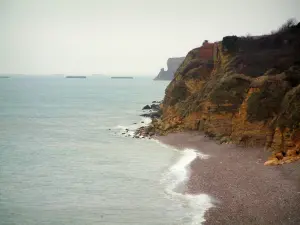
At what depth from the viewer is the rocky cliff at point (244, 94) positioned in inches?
1811

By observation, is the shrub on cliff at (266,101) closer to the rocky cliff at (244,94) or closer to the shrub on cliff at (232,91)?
the rocky cliff at (244,94)

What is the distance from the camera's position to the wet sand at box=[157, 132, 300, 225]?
29.6 m

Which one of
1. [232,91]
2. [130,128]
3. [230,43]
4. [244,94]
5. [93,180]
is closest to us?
[93,180]

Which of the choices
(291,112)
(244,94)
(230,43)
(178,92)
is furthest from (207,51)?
(291,112)

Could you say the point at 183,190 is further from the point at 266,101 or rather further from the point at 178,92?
the point at 178,92

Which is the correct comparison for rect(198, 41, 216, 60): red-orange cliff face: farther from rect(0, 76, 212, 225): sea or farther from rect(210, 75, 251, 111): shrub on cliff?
rect(0, 76, 212, 225): sea

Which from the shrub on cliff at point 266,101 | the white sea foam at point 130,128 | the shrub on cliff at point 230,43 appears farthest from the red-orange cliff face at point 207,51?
the shrub on cliff at point 266,101

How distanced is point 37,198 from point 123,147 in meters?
24.0

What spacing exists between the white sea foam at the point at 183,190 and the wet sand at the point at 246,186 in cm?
69

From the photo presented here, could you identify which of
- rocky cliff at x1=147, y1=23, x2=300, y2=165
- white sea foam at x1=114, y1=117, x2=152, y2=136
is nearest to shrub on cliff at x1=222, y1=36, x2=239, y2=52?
rocky cliff at x1=147, y1=23, x2=300, y2=165

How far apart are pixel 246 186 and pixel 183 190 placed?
19.9 feet

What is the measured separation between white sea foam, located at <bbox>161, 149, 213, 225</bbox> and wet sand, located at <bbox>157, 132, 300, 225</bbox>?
69cm

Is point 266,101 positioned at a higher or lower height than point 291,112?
higher

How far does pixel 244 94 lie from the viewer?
186ft
